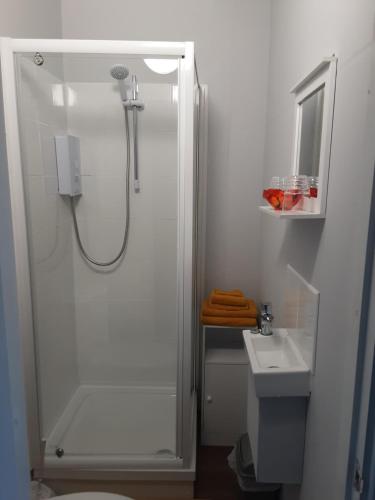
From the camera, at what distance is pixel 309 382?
1.29 meters

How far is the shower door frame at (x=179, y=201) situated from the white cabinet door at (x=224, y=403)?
310mm

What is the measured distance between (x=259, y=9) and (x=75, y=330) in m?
2.32

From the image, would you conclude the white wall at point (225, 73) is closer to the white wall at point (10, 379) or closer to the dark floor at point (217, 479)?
the dark floor at point (217, 479)

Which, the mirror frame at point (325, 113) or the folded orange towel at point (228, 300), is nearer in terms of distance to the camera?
the mirror frame at point (325, 113)

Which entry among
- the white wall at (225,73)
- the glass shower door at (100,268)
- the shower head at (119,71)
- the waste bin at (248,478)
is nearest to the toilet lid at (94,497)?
the glass shower door at (100,268)

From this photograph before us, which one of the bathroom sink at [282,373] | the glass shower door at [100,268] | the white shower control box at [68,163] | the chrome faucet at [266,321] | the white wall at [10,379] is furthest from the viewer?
the white shower control box at [68,163]

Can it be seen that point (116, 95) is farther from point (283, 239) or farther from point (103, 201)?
point (283, 239)

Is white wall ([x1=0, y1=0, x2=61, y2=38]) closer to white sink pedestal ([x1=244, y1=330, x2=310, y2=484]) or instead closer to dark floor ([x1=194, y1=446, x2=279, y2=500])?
white sink pedestal ([x1=244, y1=330, x2=310, y2=484])

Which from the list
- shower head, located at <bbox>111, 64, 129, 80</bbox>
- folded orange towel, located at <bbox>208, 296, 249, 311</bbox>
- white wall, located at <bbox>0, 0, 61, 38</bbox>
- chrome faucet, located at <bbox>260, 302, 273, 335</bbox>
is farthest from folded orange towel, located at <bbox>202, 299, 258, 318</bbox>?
white wall, located at <bbox>0, 0, 61, 38</bbox>

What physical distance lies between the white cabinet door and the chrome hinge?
141 cm

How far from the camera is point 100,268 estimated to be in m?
2.41

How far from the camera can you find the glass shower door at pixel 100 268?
1889 mm

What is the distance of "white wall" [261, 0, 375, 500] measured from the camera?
82 cm

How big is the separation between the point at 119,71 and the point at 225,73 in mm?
725
